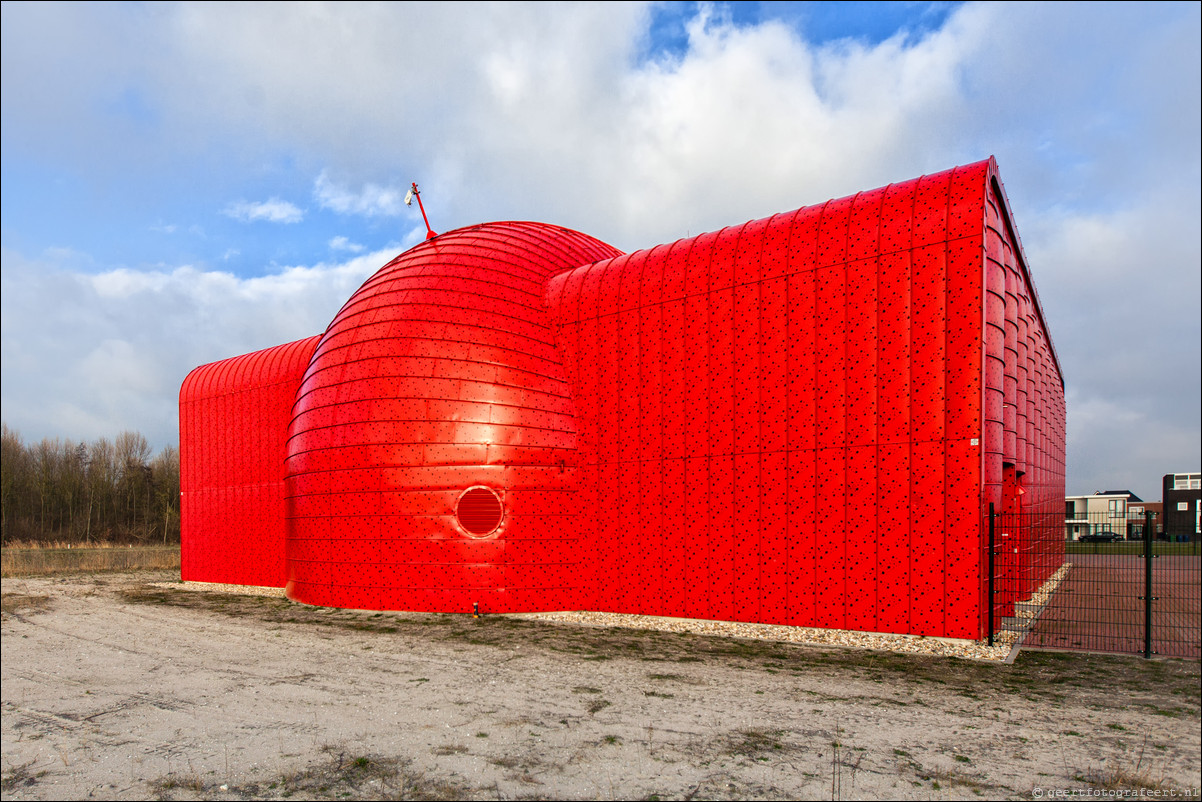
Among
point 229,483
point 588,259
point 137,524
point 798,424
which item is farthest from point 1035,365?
point 137,524

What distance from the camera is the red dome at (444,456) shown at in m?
15.2

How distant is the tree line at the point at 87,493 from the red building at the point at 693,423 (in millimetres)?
27049

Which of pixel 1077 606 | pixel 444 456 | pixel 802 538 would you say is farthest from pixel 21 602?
pixel 1077 606

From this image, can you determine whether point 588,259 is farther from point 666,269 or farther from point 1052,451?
point 1052,451

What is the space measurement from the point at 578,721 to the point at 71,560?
1420 inches

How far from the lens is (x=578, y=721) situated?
7094 mm

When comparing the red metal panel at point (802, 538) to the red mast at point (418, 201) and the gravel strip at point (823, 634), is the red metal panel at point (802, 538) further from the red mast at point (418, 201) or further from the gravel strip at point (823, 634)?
the red mast at point (418, 201)

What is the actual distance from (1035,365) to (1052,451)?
5.33 metres

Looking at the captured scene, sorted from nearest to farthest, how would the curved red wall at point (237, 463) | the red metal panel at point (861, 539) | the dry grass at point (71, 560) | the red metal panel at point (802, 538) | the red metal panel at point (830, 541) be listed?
the red metal panel at point (861, 539)
the red metal panel at point (830, 541)
the red metal panel at point (802, 538)
the curved red wall at point (237, 463)
the dry grass at point (71, 560)

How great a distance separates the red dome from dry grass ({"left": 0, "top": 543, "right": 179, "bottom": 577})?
799 inches

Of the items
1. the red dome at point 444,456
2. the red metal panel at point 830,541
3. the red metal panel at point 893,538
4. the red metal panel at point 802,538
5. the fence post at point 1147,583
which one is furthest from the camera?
the red dome at point 444,456

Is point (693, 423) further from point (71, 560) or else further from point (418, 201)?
point (71, 560)

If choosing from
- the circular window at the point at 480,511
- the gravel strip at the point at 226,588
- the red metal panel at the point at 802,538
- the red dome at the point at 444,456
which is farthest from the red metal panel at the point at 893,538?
the gravel strip at the point at 226,588

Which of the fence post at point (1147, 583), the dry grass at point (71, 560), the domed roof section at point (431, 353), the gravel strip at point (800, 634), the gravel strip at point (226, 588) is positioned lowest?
the dry grass at point (71, 560)
